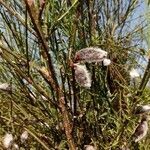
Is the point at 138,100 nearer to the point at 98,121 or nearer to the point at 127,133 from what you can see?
the point at 127,133

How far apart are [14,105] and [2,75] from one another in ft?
0.95

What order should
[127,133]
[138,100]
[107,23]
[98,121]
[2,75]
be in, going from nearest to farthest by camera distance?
[138,100] < [127,133] < [98,121] < [2,75] < [107,23]

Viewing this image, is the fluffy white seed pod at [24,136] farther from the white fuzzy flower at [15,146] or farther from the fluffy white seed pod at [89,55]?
the fluffy white seed pod at [89,55]

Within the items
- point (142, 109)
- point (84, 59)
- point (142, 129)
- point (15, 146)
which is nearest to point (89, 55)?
point (84, 59)

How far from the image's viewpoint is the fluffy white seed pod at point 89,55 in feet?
4.81

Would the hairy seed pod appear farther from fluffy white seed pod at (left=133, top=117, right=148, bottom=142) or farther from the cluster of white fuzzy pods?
fluffy white seed pod at (left=133, top=117, right=148, bottom=142)

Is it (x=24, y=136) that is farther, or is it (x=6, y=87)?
(x=24, y=136)

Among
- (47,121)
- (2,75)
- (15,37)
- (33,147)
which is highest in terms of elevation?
(15,37)

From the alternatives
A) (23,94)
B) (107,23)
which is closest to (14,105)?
(23,94)

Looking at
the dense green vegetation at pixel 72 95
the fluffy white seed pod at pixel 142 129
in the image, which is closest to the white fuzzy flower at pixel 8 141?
the dense green vegetation at pixel 72 95

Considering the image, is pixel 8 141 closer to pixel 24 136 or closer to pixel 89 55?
pixel 24 136

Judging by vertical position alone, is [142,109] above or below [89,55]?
below

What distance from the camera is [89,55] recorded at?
59.5 inches

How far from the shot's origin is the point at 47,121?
6.48ft
